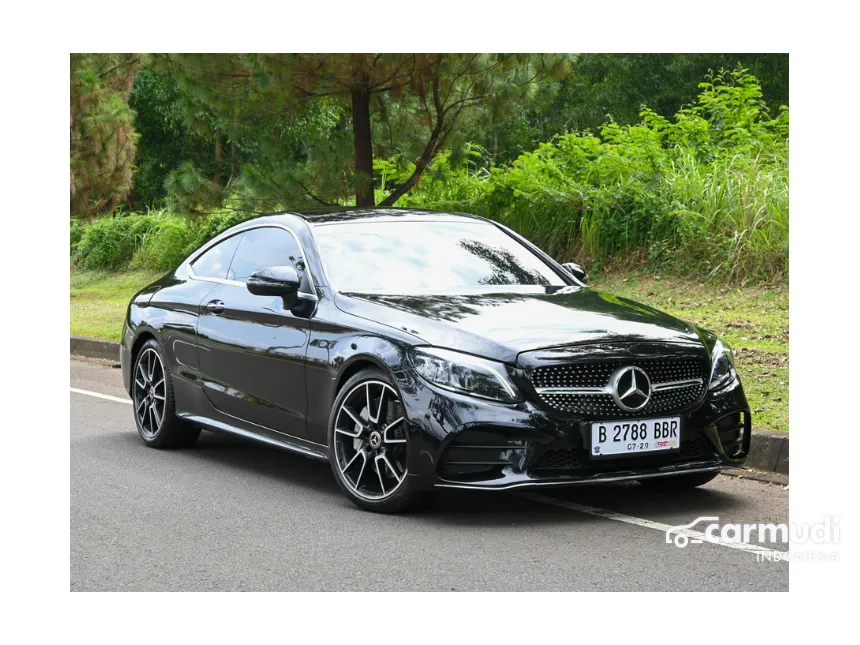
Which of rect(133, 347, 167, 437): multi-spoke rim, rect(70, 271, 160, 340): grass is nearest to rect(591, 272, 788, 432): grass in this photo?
rect(133, 347, 167, 437): multi-spoke rim

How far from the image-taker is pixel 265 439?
6.70 m

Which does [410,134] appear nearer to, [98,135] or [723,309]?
[723,309]

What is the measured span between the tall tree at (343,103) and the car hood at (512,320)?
7.72 m

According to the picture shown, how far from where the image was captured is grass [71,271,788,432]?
8531mm

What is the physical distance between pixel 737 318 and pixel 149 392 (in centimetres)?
664

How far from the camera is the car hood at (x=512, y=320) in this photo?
5570 mm

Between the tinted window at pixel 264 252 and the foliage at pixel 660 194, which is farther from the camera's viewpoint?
the foliage at pixel 660 194

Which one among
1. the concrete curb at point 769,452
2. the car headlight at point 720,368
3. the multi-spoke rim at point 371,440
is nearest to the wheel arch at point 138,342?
the multi-spoke rim at point 371,440

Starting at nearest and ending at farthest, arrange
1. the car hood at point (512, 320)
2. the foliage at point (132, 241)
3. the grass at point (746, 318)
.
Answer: the car hood at point (512, 320), the grass at point (746, 318), the foliage at point (132, 241)

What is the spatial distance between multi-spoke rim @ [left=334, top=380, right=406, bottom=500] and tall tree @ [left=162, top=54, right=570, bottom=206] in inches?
318

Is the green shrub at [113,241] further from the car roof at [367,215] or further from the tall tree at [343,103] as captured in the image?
the car roof at [367,215]

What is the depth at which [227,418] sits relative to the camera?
7.09 m

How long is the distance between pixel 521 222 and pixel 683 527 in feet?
38.9

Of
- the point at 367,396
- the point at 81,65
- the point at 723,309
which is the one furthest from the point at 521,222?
the point at 367,396
